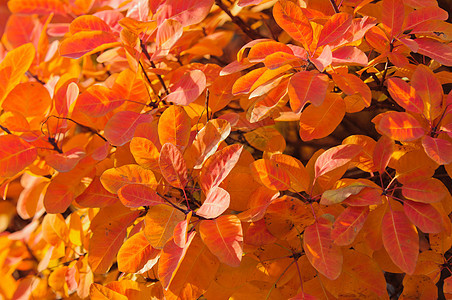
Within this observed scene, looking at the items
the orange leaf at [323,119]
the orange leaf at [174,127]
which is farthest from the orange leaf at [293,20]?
the orange leaf at [174,127]

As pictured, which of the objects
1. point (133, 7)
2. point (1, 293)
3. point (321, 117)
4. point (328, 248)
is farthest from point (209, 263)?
point (1, 293)

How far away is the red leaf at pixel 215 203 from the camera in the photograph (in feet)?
2.00

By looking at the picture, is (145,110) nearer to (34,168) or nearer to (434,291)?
(34,168)

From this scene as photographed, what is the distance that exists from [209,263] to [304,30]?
1.30 feet

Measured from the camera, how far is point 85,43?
0.82m

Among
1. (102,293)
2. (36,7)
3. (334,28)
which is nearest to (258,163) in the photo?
(334,28)

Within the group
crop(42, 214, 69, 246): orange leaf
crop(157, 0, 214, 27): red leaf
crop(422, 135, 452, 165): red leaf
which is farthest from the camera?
crop(42, 214, 69, 246): orange leaf

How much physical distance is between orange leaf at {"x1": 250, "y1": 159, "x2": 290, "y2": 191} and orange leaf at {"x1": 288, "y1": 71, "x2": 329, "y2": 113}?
10 cm

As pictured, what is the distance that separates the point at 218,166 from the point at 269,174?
0.26ft

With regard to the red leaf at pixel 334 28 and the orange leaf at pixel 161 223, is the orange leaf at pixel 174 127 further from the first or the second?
the red leaf at pixel 334 28

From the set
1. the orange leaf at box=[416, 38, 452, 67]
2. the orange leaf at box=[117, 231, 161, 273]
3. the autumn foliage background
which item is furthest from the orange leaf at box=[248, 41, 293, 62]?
the orange leaf at box=[117, 231, 161, 273]

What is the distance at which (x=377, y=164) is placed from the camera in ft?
2.26

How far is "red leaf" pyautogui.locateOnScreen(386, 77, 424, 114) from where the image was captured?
65 cm

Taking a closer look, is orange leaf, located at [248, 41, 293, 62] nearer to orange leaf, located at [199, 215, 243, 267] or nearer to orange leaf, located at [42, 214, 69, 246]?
orange leaf, located at [199, 215, 243, 267]
